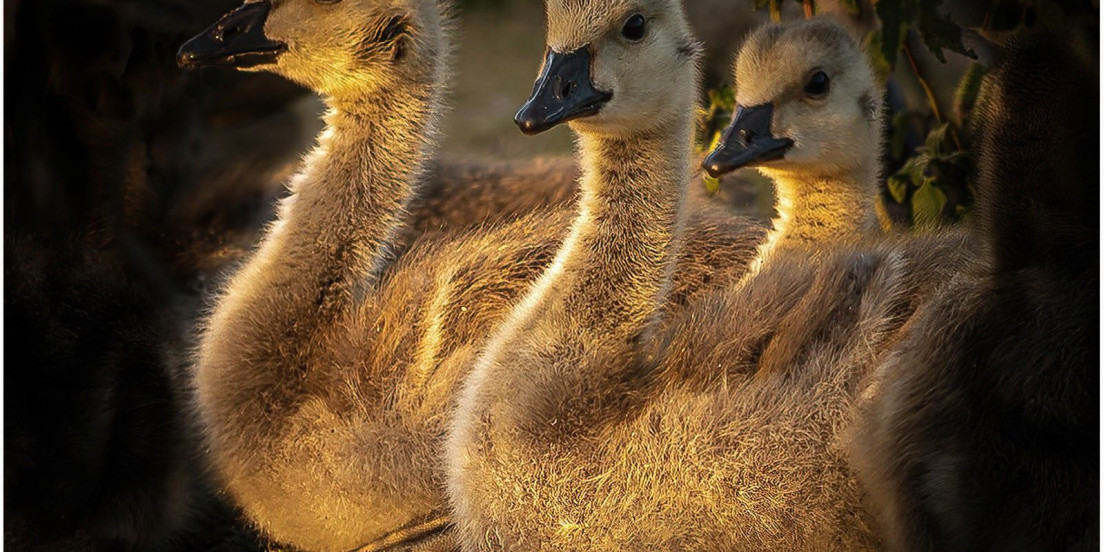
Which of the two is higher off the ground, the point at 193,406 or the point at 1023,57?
the point at 1023,57

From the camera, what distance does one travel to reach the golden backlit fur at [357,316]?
2572 millimetres

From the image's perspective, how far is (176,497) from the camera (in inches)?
103

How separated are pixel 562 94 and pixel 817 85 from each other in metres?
0.73

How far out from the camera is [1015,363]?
191 cm

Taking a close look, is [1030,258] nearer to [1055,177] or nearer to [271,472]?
[1055,177]

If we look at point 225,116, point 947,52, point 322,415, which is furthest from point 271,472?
point 947,52

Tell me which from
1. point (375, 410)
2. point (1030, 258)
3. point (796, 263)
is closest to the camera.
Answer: point (1030, 258)

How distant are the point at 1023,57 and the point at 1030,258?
0.28 metres

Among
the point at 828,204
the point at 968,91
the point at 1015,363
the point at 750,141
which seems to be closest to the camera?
the point at 1015,363

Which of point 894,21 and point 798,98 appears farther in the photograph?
point 798,98


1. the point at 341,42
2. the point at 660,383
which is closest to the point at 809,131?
the point at 660,383

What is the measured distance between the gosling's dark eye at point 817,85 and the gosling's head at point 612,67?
41 cm

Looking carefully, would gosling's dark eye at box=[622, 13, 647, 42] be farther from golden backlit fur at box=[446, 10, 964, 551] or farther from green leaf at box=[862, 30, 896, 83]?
green leaf at box=[862, 30, 896, 83]

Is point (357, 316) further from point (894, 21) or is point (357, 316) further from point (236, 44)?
point (894, 21)
